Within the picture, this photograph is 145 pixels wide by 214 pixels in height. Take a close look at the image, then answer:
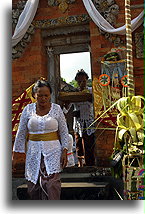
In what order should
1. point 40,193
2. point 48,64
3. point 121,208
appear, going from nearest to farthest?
point 121,208 < point 40,193 < point 48,64

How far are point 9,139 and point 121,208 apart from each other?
0.87 metres

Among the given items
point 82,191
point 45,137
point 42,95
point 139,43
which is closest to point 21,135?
point 45,137

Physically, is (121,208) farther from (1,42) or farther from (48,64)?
(48,64)

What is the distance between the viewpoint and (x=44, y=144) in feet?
5.88

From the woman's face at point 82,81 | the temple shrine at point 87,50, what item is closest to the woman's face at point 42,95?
the temple shrine at point 87,50

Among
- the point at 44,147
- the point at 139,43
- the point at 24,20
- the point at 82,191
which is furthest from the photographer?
the point at 24,20

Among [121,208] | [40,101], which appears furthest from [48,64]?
[121,208]

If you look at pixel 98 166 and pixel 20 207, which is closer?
pixel 20 207

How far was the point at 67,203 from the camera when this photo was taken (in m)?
1.66

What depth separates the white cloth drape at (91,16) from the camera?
273 centimetres

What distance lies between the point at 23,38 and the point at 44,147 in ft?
5.42

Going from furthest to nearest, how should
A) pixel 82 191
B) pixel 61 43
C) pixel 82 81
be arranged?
pixel 82 81 < pixel 61 43 < pixel 82 191

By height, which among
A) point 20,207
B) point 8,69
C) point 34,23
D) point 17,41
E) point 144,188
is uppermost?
point 34,23

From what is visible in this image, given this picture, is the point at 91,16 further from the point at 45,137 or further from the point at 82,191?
the point at 82,191
